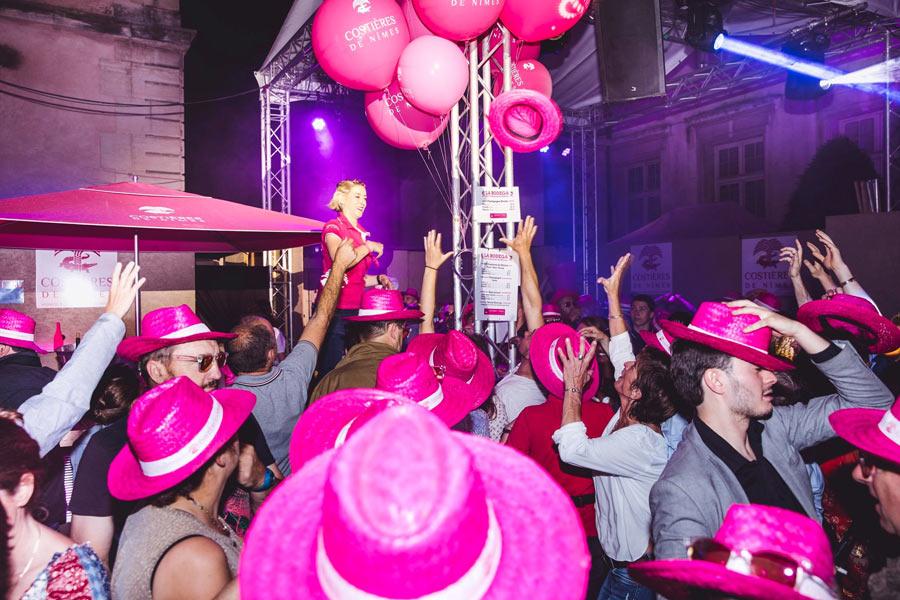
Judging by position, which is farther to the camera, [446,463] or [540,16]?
[540,16]

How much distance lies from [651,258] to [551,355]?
32.7ft

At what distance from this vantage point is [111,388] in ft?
10.3

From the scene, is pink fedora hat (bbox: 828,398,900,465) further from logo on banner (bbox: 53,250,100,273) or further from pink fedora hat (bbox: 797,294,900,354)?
logo on banner (bbox: 53,250,100,273)

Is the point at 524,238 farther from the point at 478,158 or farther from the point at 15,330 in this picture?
the point at 15,330

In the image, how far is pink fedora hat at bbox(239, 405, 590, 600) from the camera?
2.66 feet

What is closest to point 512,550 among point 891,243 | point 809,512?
point 809,512

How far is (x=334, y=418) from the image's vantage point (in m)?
1.86

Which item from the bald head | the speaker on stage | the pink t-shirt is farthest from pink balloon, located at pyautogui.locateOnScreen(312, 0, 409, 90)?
the bald head

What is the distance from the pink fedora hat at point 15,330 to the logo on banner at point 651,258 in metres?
11.4

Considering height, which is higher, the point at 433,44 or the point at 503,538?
the point at 433,44

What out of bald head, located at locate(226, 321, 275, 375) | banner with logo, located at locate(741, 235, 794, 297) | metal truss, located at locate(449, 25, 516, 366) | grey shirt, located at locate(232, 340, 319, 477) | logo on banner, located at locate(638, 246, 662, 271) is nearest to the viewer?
grey shirt, located at locate(232, 340, 319, 477)

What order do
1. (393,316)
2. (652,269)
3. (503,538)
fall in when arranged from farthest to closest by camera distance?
(652,269)
(393,316)
(503,538)

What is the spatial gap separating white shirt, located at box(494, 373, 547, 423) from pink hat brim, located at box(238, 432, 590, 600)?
9.98ft

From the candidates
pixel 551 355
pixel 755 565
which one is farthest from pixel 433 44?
pixel 755 565
